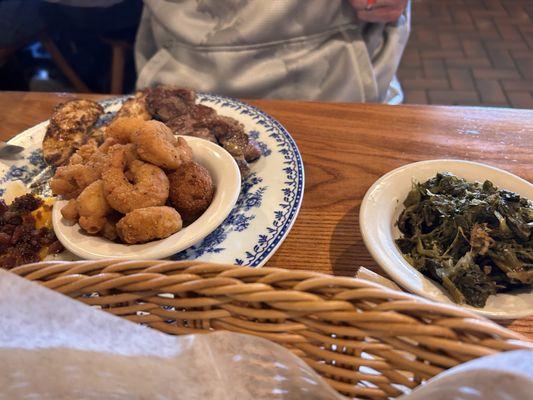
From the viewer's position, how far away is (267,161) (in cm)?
124

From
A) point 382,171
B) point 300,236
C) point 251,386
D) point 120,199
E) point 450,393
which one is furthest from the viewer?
point 382,171

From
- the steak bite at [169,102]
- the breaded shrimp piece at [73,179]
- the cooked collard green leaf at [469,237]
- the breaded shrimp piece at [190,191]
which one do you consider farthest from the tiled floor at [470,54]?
the breaded shrimp piece at [73,179]

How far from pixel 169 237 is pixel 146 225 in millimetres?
59

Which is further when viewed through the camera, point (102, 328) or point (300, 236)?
point (300, 236)

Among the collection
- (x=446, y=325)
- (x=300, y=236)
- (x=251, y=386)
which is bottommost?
(x=300, y=236)

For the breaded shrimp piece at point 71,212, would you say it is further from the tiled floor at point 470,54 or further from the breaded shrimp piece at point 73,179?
the tiled floor at point 470,54

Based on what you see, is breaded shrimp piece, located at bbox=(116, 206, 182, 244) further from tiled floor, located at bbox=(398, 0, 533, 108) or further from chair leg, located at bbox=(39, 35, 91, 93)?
tiled floor, located at bbox=(398, 0, 533, 108)

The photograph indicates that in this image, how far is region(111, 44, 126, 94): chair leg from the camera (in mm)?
2359

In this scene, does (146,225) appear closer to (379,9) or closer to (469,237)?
(469,237)

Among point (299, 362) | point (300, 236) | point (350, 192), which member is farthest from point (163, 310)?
point (350, 192)

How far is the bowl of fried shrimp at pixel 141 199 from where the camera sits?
36.0 inches

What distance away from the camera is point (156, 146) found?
3.09 feet

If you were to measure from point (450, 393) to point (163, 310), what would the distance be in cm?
38

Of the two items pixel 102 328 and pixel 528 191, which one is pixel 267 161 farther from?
pixel 102 328
